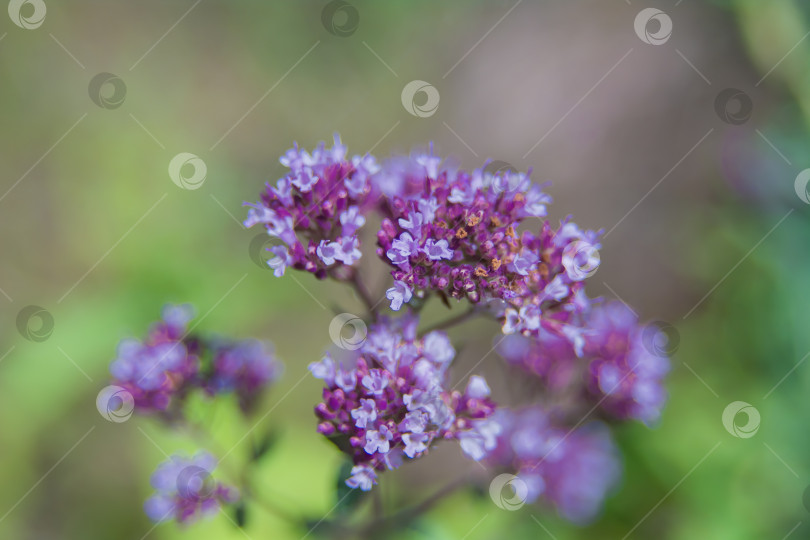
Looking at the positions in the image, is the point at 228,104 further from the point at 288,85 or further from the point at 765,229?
the point at 765,229

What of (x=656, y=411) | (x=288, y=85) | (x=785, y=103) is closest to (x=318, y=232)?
(x=656, y=411)

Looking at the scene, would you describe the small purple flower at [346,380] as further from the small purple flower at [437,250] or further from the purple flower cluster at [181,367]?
the purple flower cluster at [181,367]
